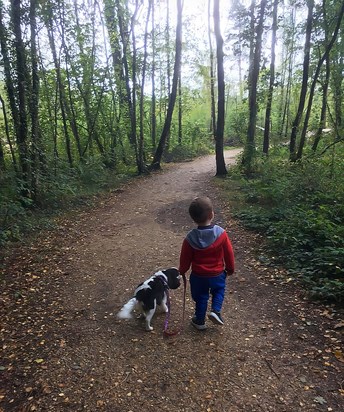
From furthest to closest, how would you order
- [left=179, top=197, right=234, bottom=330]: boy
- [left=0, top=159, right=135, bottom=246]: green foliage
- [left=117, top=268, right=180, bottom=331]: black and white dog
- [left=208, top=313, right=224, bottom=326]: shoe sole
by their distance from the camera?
[left=0, top=159, right=135, bottom=246]: green foliage, [left=117, top=268, right=180, bottom=331]: black and white dog, [left=208, top=313, right=224, bottom=326]: shoe sole, [left=179, top=197, right=234, bottom=330]: boy

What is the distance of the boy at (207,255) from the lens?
3445 mm

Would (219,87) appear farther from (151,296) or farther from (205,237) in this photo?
(151,296)

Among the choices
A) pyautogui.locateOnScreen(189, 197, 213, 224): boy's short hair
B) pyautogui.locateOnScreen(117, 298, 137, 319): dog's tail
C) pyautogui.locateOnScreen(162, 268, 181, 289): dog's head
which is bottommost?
pyautogui.locateOnScreen(117, 298, 137, 319): dog's tail

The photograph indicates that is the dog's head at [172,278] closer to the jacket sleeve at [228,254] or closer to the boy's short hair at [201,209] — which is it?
the jacket sleeve at [228,254]

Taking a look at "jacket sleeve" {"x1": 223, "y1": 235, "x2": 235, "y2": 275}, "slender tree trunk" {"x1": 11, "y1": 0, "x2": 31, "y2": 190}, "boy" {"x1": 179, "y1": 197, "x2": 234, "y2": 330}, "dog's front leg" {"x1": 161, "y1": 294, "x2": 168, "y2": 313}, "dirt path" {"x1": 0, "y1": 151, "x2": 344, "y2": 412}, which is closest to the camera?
"dirt path" {"x1": 0, "y1": 151, "x2": 344, "y2": 412}

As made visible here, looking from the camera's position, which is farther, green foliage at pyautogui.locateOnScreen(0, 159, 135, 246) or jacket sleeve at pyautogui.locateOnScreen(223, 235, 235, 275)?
green foliage at pyautogui.locateOnScreen(0, 159, 135, 246)

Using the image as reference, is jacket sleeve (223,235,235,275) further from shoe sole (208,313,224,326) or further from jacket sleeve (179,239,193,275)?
shoe sole (208,313,224,326)

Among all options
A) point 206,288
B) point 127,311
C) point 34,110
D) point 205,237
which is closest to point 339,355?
point 206,288

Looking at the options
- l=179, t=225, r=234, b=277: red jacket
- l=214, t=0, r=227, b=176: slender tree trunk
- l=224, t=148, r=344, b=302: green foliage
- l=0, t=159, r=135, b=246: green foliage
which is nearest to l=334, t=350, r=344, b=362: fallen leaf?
l=224, t=148, r=344, b=302: green foliage

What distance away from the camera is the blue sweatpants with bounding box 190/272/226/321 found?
362 centimetres

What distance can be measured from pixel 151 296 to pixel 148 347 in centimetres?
57

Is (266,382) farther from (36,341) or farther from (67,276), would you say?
(67,276)

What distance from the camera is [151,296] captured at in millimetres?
3855

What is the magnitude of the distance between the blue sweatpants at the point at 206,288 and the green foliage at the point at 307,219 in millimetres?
1637
